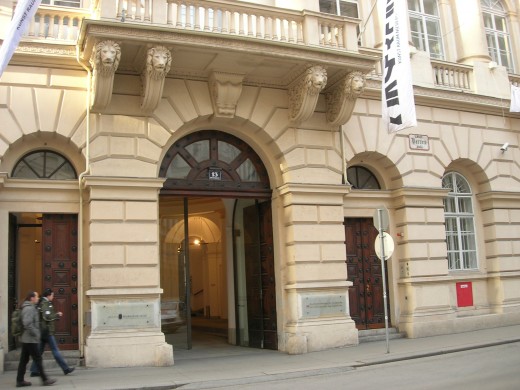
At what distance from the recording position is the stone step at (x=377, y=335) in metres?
14.7

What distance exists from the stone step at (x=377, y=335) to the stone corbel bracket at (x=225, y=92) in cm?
638

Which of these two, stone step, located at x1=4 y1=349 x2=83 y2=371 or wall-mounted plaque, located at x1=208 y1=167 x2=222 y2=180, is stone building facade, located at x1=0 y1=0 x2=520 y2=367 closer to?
wall-mounted plaque, located at x1=208 y1=167 x2=222 y2=180

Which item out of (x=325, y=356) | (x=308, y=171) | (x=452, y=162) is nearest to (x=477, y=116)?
(x=452, y=162)

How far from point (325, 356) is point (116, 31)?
26.0ft

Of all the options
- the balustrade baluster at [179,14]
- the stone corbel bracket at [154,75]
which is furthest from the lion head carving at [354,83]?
the stone corbel bracket at [154,75]

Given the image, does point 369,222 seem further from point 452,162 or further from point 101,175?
point 101,175

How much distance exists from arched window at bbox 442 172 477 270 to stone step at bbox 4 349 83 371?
1022cm

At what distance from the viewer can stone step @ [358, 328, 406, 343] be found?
48.2 ft

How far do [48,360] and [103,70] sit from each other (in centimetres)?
591

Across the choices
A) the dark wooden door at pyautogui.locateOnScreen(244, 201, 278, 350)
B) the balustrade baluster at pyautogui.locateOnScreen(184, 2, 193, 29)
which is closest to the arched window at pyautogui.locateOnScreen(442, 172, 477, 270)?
the dark wooden door at pyautogui.locateOnScreen(244, 201, 278, 350)

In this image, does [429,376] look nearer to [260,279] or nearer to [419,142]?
[260,279]

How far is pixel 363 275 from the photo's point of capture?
15344 mm

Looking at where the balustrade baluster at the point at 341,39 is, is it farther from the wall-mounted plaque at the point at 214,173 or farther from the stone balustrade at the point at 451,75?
the wall-mounted plaque at the point at 214,173

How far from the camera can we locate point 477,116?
17250 mm
